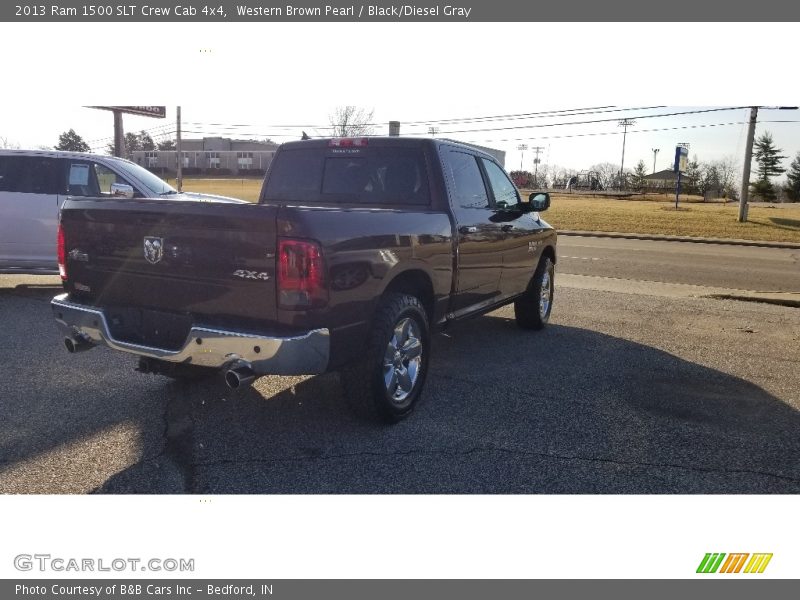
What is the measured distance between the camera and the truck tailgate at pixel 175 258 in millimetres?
3441

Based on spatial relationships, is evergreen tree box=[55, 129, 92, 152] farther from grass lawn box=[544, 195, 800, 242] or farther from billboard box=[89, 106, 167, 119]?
grass lawn box=[544, 195, 800, 242]

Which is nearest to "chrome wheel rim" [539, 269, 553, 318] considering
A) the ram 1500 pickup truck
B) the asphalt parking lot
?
the asphalt parking lot

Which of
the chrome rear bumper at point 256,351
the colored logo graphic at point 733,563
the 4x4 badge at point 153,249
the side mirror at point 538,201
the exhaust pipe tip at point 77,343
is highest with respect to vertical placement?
the side mirror at point 538,201

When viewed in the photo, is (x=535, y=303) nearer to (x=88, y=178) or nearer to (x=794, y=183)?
(x=88, y=178)

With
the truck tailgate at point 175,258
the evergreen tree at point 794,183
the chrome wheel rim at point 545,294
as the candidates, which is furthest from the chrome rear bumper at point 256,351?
the evergreen tree at point 794,183

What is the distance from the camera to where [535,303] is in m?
7.02

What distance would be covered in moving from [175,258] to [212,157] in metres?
69.8

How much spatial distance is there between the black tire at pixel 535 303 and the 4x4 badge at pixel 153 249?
4.03 metres

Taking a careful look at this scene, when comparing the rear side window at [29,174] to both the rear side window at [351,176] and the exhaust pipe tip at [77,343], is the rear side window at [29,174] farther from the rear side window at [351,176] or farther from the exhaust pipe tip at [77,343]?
the exhaust pipe tip at [77,343]

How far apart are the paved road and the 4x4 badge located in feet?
32.7

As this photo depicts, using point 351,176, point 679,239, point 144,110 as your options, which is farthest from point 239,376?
point 144,110

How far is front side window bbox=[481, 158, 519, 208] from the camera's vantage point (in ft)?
20.0

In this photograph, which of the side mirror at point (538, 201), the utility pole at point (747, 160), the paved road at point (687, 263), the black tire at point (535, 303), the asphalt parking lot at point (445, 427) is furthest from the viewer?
the utility pole at point (747, 160)

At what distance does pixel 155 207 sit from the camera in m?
3.67
